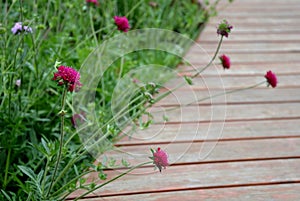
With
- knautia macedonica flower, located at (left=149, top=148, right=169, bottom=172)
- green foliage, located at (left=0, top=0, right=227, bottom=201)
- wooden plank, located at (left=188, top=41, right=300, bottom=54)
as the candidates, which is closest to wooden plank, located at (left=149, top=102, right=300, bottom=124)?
green foliage, located at (left=0, top=0, right=227, bottom=201)

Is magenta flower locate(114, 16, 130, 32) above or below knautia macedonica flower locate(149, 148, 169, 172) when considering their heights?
above

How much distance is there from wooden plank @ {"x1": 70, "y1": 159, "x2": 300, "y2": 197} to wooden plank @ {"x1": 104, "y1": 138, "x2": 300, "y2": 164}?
4 cm

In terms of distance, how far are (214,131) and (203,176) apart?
12.5 inches

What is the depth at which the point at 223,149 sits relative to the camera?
1968 mm

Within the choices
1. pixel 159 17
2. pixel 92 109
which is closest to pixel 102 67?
pixel 92 109

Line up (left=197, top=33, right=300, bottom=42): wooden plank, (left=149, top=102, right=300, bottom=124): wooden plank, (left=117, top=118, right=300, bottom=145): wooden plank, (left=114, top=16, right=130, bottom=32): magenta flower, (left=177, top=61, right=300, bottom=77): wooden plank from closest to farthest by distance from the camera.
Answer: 1. (left=114, top=16, right=130, bottom=32): magenta flower
2. (left=117, top=118, right=300, bottom=145): wooden plank
3. (left=149, top=102, right=300, bottom=124): wooden plank
4. (left=177, top=61, right=300, bottom=77): wooden plank
5. (left=197, top=33, right=300, bottom=42): wooden plank

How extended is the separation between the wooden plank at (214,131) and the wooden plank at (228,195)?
32cm

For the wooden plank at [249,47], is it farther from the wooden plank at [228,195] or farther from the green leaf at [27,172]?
the green leaf at [27,172]

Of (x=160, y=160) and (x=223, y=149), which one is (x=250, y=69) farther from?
(x=160, y=160)

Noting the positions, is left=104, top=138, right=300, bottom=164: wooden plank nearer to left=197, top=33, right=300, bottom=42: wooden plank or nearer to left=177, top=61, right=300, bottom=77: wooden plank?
left=177, top=61, right=300, bottom=77: wooden plank

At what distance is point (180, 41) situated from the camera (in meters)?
2.79

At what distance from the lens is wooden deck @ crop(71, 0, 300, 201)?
1706mm

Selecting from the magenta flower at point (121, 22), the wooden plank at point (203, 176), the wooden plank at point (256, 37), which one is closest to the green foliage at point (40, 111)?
the wooden plank at point (203, 176)

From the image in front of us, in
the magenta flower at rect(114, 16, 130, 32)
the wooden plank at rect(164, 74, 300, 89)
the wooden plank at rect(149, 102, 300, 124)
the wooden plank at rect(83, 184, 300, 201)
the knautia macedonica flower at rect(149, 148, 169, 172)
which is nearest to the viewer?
the knautia macedonica flower at rect(149, 148, 169, 172)
